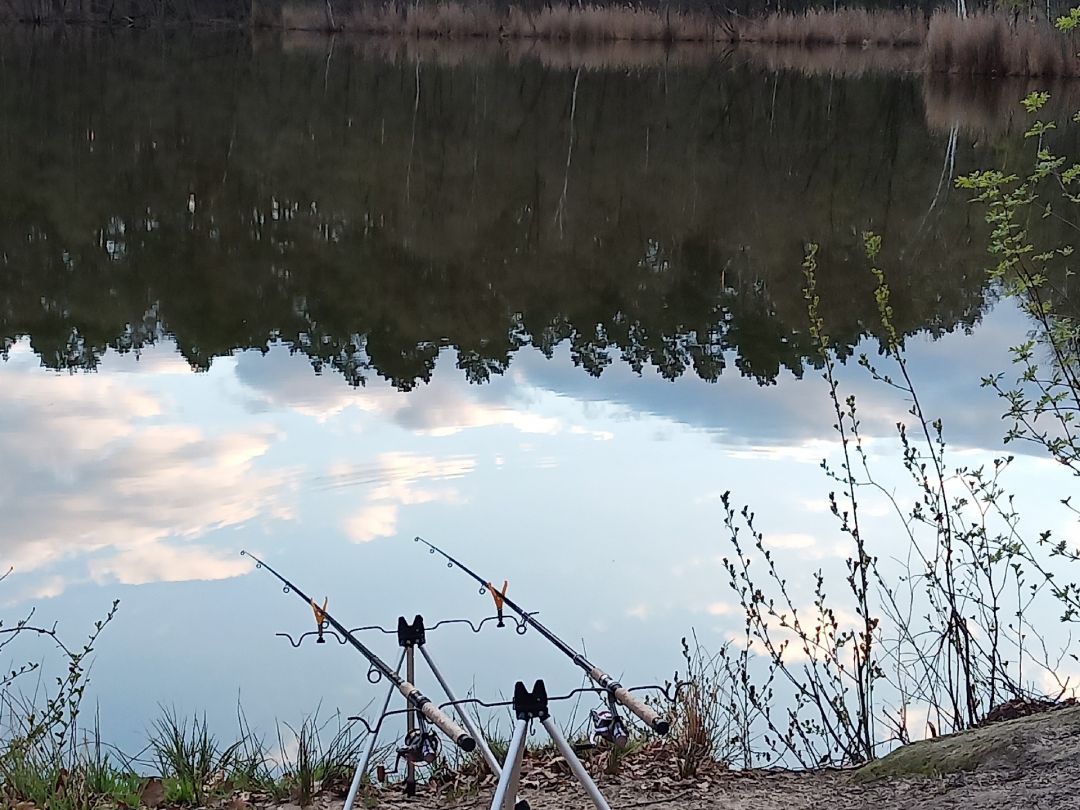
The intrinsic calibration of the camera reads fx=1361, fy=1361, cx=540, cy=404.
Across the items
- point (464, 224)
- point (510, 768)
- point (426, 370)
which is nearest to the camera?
point (510, 768)

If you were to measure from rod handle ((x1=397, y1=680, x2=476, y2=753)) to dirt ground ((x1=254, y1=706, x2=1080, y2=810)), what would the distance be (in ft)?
3.65

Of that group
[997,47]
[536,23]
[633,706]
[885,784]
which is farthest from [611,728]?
[536,23]

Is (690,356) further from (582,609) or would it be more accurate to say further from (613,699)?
(613,699)

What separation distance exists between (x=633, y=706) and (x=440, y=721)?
1.33ft

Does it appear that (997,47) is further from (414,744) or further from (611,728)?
(414,744)

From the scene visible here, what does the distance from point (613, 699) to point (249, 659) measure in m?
2.45

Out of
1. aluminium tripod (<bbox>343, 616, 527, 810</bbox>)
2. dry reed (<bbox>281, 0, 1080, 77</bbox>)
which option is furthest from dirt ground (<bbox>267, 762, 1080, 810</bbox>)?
dry reed (<bbox>281, 0, 1080, 77</bbox>)

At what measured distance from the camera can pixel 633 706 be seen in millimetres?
2600

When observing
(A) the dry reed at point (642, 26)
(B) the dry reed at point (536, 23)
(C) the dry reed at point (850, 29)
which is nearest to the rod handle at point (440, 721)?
(A) the dry reed at point (642, 26)

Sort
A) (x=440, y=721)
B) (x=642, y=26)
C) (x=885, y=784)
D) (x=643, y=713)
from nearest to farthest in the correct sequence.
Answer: (x=440, y=721) < (x=643, y=713) < (x=885, y=784) < (x=642, y=26)

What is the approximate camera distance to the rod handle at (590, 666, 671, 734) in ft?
8.01

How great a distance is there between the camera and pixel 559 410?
783 cm

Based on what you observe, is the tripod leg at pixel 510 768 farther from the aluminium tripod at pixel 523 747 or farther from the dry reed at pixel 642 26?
the dry reed at pixel 642 26

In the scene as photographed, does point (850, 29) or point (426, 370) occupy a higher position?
point (850, 29)
